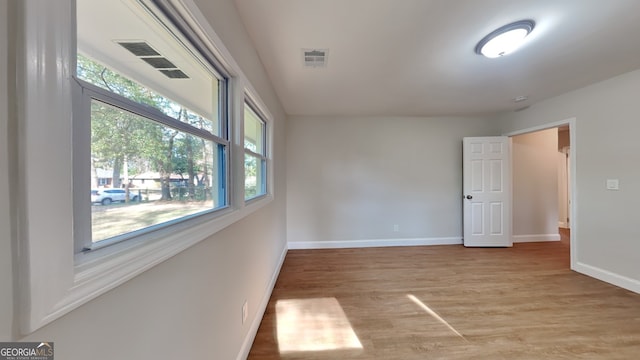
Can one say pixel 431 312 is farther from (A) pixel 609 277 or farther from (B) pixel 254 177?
(A) pixel 609 277

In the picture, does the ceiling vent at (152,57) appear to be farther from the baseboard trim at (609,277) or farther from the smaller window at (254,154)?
the baseboard trim at (609,277)

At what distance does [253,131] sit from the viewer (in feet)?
8.21

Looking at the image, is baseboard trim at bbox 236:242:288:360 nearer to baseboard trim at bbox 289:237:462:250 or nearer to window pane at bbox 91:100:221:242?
window pane at bbox 91:100:221:242

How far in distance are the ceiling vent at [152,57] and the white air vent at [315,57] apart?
51.6 inches

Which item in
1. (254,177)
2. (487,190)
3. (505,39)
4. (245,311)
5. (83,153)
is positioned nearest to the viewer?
(83,153)

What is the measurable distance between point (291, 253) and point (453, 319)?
2.55 meters

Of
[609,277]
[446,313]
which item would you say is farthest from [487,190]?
[446,313]

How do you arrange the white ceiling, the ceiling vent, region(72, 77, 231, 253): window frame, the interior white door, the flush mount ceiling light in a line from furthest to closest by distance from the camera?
the interior white door, the flush mount ceiling light, the white ceiling, the ceiling vent, region(72, 77, 231, 253): window frame

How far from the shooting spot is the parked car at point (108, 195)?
64cm

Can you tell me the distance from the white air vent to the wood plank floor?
236 cm

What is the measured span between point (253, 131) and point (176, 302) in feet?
6.10

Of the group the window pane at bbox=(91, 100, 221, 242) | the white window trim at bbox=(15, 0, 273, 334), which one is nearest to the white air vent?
the window pane at bbox=(91, 100, 221, 242)

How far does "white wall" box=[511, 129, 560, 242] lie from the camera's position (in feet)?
14.9

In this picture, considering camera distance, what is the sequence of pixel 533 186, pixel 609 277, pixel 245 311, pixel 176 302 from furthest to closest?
pixel 533 186 < pixel 609 277 < pixel 245 311 < pixel 176 302
